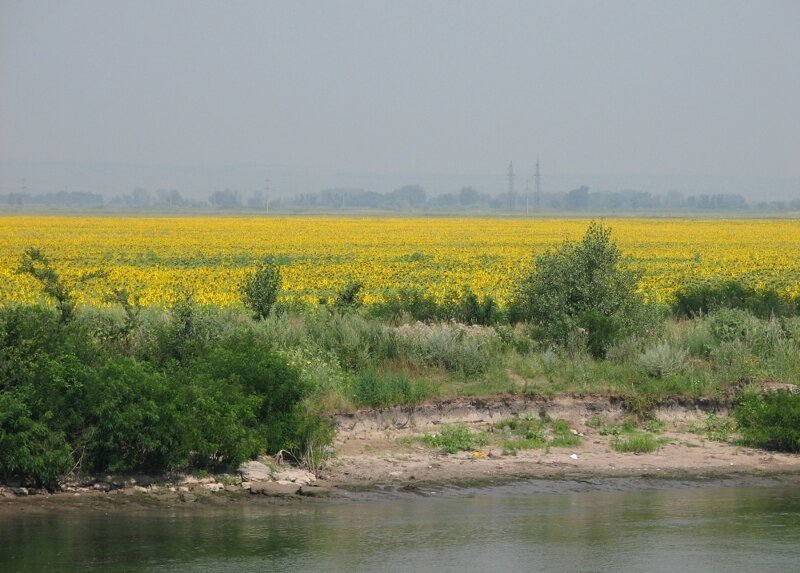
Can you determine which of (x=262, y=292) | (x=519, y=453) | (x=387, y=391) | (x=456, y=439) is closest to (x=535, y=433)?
(x=519, y=453)

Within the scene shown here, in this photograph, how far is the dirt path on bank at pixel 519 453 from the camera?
51.5 feet

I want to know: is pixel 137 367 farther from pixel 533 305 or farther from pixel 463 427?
pixel 533 305

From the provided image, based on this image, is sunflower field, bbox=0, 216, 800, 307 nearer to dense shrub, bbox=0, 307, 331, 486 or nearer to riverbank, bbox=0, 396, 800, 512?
dense shrub, bbox=0, 307, 331, 486

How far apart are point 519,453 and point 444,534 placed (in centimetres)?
371

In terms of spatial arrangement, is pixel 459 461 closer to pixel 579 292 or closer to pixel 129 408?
pixel 129 408

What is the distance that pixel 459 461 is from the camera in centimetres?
1609

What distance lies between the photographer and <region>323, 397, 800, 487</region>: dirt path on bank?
15703 millimetres

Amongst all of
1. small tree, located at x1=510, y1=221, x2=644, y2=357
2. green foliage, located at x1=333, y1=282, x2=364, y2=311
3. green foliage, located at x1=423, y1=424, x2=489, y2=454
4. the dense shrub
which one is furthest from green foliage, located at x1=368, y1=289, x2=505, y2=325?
the dense shrub

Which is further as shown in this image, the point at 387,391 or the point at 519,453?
the point at 387,391

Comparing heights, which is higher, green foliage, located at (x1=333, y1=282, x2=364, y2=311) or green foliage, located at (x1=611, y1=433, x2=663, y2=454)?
green foliage, located at (x1=333, y1=282, x2=364, y2=311)

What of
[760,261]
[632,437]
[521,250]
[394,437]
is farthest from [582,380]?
[521,250]

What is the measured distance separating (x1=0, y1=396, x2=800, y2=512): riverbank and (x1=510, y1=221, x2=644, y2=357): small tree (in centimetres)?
309

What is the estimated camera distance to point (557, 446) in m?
16.8

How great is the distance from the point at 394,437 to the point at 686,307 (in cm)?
1065
